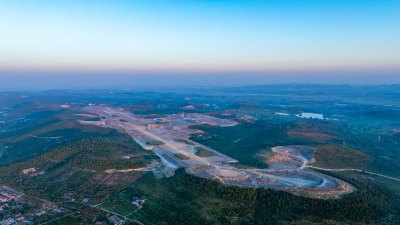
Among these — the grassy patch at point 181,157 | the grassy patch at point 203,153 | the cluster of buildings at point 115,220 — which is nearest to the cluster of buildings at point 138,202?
the cluster of buildings at point 115,220

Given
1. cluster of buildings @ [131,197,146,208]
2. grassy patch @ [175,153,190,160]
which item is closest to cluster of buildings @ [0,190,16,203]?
cluster of buildings @ [131,197,146,208]

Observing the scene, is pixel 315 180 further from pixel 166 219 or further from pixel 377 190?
pixel 166 219

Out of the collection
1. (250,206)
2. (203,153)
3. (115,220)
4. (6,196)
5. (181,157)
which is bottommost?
(6,196)

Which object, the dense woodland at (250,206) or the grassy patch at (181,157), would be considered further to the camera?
the grassy patch at (181,157)

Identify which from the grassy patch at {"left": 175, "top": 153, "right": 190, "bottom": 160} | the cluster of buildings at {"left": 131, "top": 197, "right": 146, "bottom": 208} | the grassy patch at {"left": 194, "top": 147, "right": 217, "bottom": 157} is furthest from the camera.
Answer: the grassy patch at {"left": 194, "top": 147, "right": 217, "bottom": 157}

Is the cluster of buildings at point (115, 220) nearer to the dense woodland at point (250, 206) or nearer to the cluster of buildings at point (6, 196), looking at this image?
the dense woodland at point (250, 206)

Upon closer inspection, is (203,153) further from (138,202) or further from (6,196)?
(6,196)

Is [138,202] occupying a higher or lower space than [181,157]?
lower

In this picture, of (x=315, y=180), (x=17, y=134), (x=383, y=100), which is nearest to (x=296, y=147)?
(x=315, y=180)

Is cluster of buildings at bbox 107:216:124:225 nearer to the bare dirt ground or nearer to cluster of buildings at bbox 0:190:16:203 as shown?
the bare dirt ground

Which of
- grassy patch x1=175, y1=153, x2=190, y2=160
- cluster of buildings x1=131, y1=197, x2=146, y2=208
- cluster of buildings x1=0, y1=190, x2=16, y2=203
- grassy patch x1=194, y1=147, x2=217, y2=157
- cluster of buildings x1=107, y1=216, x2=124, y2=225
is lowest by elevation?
cluster of buildings x1=0, y1=190, x2=16, y2=203

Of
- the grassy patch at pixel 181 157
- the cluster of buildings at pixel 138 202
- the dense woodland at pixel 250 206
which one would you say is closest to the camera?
the dense woodland at pixel 250 206

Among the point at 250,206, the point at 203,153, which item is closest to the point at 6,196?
the point at 250,206
